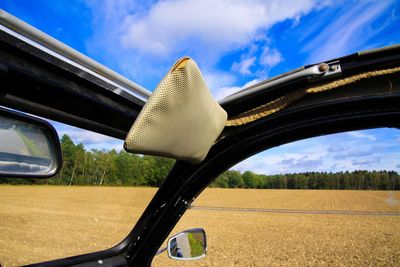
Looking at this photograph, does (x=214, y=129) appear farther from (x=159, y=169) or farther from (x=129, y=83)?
(x=159, y=169)

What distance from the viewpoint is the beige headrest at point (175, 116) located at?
80cm

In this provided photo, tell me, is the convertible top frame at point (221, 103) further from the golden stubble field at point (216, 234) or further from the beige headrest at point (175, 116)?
the golden stubble field at point (216, 234)

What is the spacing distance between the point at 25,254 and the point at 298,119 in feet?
16.5

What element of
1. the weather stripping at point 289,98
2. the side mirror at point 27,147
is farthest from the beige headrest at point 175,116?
the side mirror at point 27,147

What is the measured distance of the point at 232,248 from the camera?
42.7 feet

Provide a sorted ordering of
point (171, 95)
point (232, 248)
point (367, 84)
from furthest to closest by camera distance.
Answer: point (232, 248), point (367, 84), point (171, 95)

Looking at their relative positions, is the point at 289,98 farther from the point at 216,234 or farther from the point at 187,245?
the point at 216,234

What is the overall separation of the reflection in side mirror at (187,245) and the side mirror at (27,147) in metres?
1.03

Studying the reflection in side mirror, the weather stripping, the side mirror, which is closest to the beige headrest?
the weather stripping

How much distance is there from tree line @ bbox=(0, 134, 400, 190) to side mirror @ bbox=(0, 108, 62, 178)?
0.32 feet

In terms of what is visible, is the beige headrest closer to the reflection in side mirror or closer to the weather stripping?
the weather stripping

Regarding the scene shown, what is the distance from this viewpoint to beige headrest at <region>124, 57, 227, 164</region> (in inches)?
31.4

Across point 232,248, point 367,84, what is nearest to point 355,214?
point 232,248

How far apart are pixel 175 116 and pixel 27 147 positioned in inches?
27.1
